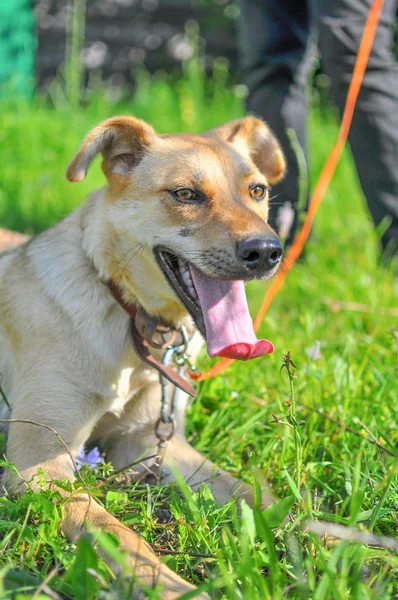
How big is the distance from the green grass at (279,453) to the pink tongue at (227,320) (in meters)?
0.29

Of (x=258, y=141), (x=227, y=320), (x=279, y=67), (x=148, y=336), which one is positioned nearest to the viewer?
(x=227, y=320)

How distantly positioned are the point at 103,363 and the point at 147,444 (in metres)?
0.41

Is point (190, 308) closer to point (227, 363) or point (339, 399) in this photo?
point (227, 363)

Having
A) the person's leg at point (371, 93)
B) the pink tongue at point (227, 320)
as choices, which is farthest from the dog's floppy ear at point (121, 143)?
the person's leg at point (371, 93)

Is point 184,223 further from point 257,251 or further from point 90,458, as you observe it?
point 90,458

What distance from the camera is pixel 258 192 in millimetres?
2828

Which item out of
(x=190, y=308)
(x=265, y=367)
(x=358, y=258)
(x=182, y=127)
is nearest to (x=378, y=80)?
(x=358, y=258)

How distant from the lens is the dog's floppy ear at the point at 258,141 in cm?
322

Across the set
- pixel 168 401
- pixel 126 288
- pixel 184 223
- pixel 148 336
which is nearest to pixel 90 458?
pixel 168 401

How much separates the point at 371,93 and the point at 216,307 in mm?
2011

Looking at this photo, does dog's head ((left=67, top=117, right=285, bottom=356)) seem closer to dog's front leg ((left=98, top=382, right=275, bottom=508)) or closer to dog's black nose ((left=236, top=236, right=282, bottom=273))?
dog's black nose ((left=236, top=236, right=282, bottom=273))

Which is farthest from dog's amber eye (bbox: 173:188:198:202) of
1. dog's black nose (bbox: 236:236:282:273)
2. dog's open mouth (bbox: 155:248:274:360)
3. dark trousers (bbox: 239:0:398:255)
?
dark trousers (bbox: 239:0:398:255)

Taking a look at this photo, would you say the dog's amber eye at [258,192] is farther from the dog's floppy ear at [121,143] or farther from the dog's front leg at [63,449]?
the dog's front leg at [63,449]

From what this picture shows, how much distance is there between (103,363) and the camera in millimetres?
2596
